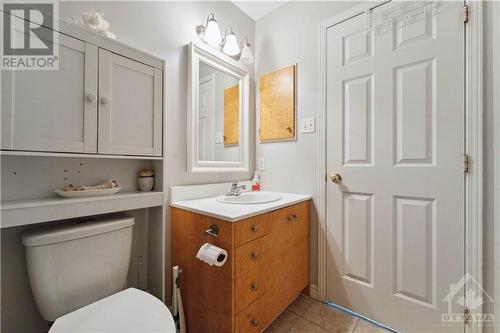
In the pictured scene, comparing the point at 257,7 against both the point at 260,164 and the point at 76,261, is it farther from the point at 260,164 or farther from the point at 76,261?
the point at 76,261

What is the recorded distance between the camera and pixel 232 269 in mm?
948

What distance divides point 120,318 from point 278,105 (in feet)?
5.53

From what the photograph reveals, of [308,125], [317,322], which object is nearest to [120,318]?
[317,322]

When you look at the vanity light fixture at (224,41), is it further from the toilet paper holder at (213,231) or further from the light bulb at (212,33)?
the toilet paper holder at (213,231)

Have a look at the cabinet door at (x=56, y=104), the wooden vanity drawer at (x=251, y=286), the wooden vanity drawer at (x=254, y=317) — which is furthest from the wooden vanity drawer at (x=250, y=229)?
the cabinet door at (x=56, y=104)

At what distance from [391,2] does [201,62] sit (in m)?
1.31

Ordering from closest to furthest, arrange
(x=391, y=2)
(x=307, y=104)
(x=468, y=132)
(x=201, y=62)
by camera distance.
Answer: (x=468, y=132) → (x=391, y=2) → (x=201, y=62) → (x=307, y=104)

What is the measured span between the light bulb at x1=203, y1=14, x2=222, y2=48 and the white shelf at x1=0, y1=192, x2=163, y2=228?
122 cm

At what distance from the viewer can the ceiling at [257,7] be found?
1779mm

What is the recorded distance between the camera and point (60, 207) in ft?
2.68

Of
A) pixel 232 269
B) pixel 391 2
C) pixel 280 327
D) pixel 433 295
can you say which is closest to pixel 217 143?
pixel 232 269

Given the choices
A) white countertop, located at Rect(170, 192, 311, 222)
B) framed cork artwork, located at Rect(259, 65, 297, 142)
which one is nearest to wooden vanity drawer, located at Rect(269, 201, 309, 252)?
white countertop, located at Rect(170, 192, 311, 222)

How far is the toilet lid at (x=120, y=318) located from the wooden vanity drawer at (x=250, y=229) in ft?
1.32

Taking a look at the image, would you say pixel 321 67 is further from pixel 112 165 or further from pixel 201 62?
pixel 112 165
